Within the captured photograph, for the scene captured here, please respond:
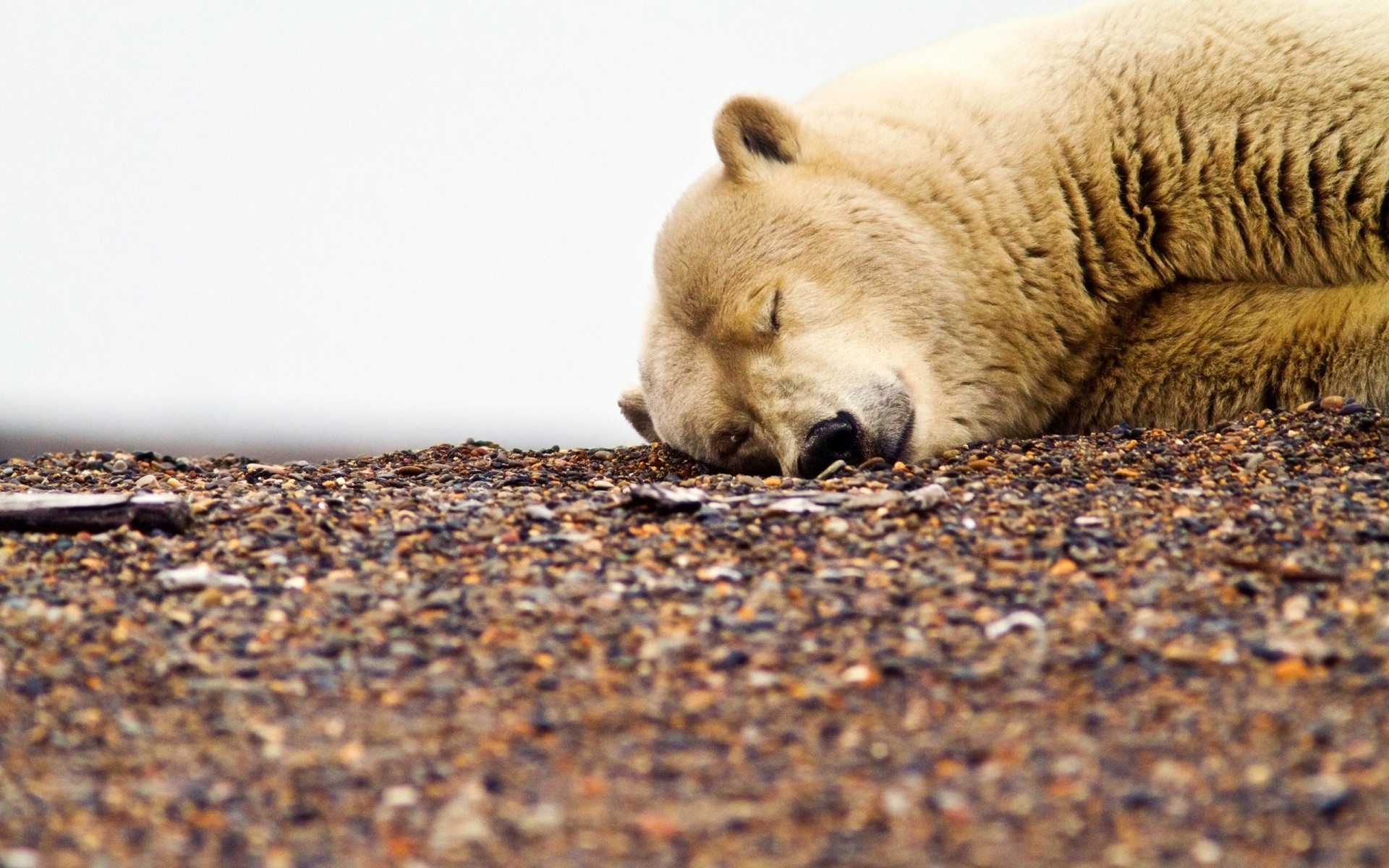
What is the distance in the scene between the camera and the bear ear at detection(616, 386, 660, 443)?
5.21 meters

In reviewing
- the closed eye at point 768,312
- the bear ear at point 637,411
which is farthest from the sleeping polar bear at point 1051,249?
the bear ear at point 637,411

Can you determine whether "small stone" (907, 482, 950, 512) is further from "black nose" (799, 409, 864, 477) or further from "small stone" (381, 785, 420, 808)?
"small stone" (381, 785, 420, 808)

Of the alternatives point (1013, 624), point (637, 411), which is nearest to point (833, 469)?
point (1013, 624)

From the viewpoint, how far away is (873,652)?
202cm

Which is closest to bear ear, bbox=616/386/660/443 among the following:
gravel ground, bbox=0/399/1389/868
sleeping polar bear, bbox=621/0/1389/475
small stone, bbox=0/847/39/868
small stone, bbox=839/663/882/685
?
sleeping polar bear, bbox=621/0/1389/475

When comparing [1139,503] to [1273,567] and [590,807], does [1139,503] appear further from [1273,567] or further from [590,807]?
[590,807]

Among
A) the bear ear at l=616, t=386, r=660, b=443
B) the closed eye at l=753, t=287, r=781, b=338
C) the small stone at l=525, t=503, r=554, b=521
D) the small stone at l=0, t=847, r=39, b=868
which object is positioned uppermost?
the closed eye at l=753, t=287, r=781, b=338

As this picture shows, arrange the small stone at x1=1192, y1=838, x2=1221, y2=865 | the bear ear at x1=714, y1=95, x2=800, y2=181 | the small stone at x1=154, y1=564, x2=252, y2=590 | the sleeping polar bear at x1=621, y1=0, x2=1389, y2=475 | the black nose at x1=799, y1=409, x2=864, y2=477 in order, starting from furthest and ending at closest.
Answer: the bear ear at x1=714, y1=95, x2=800, y2=181
the sleeping polar bear at x1=621, y1=0, x2=1389, y2=475
the black nose at x1=799, y1=409, x2=864, y2=477
the small stone at x1=154, y1=564, x2=252, y2=590
the small stone at x1=1192, y1=838, x2=1221, y2=865

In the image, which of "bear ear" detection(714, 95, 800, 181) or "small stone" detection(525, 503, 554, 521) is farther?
"bear ear" detection(714, 95, 800, 181)

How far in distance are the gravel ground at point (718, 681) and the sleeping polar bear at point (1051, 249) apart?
97 centimetres

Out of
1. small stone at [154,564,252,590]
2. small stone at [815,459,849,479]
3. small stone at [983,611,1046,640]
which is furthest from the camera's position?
small stone at [815,459,849,479]

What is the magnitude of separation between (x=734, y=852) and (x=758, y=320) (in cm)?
255

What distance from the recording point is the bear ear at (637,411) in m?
5.21

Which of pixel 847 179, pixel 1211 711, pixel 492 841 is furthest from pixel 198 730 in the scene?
pixel 847 179
